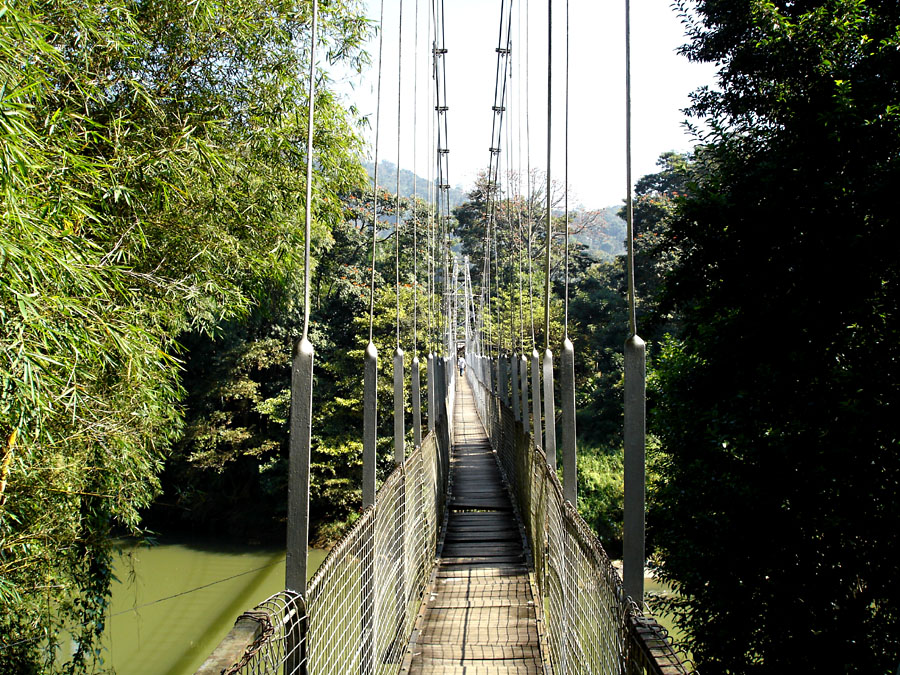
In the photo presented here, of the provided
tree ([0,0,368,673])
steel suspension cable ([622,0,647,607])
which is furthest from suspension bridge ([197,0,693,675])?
tree ([0,0,368,673])

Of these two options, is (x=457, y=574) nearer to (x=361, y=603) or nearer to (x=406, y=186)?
(x=361, y=603)

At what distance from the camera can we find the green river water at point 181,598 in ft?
23.1

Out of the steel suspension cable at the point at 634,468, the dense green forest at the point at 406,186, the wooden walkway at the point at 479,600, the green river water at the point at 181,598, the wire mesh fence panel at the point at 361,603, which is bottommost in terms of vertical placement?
the green river water at the point at 181,598

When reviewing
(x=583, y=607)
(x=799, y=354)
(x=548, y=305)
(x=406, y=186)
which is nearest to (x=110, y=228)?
(x=548, y=305)

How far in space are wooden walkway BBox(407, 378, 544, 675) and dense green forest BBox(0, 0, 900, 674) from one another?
47.2 inches

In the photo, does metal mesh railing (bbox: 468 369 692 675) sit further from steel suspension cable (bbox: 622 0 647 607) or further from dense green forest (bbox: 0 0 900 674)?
dense green forest (bbox: 0 0 900 674)

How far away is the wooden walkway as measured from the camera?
2400mm

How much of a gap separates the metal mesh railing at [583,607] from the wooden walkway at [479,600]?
0.43 feet

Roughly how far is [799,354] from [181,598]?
7.88m

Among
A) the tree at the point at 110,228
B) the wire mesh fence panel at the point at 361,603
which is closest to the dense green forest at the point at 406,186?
the tree at the point at 110,228

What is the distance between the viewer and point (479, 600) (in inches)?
122

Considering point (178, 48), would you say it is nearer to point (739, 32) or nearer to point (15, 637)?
point (15, 637)

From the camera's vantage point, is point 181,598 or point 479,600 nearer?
point 479,600

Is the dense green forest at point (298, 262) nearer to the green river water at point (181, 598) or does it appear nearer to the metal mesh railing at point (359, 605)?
the metal mesh railing at point (359, 605)
